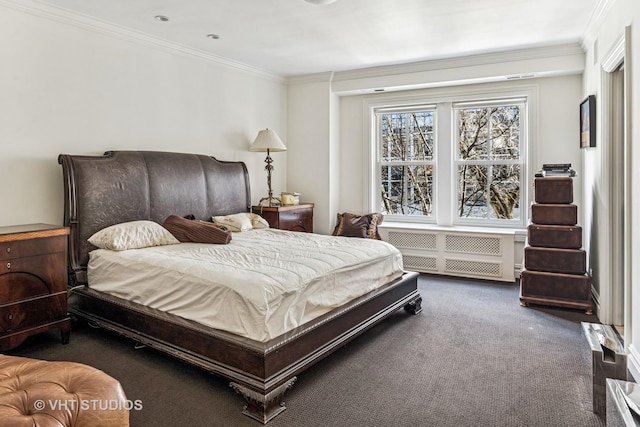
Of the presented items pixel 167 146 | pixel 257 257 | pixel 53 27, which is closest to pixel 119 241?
pixel 257 257

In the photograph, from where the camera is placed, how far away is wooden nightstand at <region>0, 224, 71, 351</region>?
2785mm

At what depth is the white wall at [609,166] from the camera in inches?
102

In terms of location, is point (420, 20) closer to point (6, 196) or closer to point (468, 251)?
point (468, 251)

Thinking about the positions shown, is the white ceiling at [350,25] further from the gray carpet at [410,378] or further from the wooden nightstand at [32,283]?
the gray carpet at [410,378]

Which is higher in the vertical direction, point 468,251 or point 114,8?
point 114,8

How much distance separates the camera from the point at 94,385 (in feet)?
5.40

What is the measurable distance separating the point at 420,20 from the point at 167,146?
2.84 meters

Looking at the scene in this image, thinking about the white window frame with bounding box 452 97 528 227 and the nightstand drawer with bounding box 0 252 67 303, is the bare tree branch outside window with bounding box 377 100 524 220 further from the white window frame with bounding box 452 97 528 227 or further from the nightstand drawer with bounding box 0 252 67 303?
the nightstand drawer with bounding box 0 252 67 303

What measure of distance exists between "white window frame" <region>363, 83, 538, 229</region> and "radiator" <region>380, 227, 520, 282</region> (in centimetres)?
37

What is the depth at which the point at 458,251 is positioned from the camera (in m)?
5.31

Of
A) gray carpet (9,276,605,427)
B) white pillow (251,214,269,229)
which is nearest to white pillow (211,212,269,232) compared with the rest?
white pillow (251,214,269,229)

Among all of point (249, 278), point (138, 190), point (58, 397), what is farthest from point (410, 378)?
point (138, 190)

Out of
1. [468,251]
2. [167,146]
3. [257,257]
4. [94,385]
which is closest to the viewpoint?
[94,385]

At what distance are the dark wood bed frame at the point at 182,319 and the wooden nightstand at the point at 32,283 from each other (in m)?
0.27
